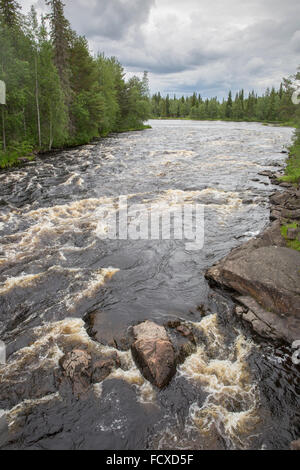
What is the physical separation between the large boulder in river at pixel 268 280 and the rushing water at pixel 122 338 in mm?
674

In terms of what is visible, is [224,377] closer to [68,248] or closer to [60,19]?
[68,248]

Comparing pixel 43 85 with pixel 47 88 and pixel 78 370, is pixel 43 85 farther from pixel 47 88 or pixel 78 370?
pixel 78 370

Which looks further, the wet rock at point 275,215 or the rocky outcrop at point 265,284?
the wet rock at point 275,215

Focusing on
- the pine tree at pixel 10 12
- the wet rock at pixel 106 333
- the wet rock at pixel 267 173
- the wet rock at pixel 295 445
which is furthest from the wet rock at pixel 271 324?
the pine tree at pixel 10 12

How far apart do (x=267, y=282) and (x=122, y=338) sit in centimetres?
464

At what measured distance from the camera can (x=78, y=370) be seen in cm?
630

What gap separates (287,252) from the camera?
9.55 m

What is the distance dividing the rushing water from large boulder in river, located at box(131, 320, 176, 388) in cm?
23

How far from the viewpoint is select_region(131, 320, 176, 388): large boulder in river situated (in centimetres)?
621

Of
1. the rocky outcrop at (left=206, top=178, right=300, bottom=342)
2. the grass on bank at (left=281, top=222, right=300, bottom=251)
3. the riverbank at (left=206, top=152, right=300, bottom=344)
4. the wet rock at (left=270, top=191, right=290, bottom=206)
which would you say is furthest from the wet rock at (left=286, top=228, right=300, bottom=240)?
the wet rock at (left=270, top=191, right=290, bottom=206)

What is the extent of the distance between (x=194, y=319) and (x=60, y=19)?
48.1 metres

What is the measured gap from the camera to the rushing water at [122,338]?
536 centimetres

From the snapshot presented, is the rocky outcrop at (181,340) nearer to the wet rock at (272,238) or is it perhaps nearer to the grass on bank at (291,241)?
the wet rock at (272,238)

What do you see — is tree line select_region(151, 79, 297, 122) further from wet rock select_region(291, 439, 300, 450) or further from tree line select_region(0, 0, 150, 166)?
wet rock select_region(291, 439, 300, 450)
